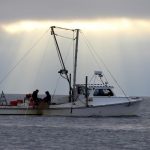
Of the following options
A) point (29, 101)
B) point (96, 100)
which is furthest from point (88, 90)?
point (29, 101)

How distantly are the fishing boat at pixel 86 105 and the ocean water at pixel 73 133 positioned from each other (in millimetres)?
896

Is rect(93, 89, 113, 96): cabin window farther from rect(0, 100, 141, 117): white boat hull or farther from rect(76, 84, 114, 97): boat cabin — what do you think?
rect(0, 100, 141, 117): white boat hull

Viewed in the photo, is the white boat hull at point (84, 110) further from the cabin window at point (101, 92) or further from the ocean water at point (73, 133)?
the cabin window at point (101, 92)

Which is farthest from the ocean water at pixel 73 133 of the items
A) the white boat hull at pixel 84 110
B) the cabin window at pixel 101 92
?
the cabin window at pixel 101 92

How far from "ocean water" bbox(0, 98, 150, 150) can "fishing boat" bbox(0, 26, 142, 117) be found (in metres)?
0.90

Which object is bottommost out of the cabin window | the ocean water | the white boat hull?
the ocean water

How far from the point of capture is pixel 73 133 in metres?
58.4

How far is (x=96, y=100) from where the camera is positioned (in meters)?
73.6

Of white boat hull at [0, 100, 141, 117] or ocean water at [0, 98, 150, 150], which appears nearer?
ocean water at [0, 98, 150, 150]

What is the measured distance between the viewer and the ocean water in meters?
49.1

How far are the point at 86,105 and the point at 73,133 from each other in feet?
52.0

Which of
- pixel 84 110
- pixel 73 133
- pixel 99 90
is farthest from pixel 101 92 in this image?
Answer: pixel 73 133

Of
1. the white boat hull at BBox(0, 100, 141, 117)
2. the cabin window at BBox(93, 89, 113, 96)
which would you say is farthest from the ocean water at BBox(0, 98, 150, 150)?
the cabin window at BBox(93, 89, 113, 96)

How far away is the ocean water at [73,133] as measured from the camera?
4912 centimetres
